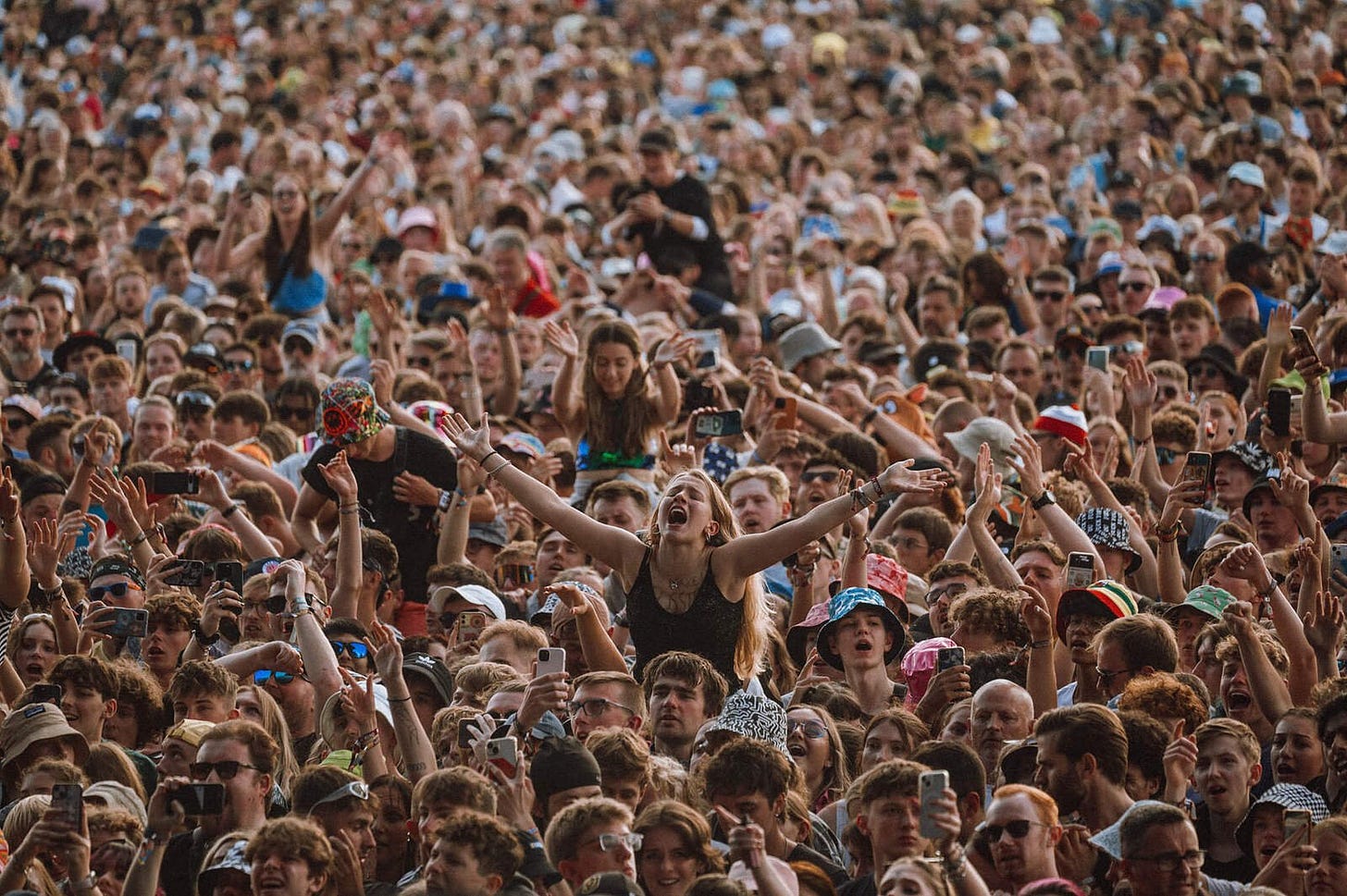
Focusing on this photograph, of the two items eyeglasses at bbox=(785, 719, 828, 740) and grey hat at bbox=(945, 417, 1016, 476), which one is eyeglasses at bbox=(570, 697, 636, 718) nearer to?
eyeglasses at bbox=(785, 719, 828, 740)

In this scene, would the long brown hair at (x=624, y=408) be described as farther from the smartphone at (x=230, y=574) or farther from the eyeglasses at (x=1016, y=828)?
the eyeglasses at (x=1016, y=828)

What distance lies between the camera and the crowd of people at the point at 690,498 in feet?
21.8

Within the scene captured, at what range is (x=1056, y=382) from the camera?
1241 cm

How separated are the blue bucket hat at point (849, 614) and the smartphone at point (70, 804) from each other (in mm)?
3139

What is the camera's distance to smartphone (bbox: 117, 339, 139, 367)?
43.1 feet

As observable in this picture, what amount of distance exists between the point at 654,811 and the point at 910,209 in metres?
11.4

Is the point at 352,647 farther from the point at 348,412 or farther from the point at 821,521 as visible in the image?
the point at 821,521

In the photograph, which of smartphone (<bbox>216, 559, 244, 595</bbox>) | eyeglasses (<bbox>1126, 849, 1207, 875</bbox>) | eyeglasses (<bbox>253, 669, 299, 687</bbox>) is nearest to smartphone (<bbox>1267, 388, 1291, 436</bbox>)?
eyeglasses (<bbox>1126, 849, 1207, 875</bbox>)

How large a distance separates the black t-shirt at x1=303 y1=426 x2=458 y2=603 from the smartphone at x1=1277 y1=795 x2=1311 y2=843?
14.1 ft

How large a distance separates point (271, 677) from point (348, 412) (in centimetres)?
163

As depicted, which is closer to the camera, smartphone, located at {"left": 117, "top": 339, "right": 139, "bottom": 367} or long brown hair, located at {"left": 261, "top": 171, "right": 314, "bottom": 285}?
smartphone, located at {"left": 117, "top": 339, "right": 139, "bottom": 367}

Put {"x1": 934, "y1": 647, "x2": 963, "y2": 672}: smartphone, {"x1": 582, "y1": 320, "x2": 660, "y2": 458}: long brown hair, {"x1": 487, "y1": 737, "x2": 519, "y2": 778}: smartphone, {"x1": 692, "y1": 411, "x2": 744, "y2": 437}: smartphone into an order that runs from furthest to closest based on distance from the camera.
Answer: {"x1": 582, "y1": 320, "x2": 660, "y2": 458}: long brown hair → {"x1": 692, "y1": 411, "x2": 744, "y2": 437}: smartphone → {"x1": 934, "y1": 647, "x2": 963, "y2": 672}: smartphone → {"x1": 487, "y1": 737, "x2": 519, "y2": 778}: smartphone

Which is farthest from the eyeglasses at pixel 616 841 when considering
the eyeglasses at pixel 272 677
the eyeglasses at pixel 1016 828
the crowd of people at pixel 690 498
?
the eyeglasses at pixel 272 677

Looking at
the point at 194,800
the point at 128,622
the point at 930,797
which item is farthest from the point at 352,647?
the point at 930,797
